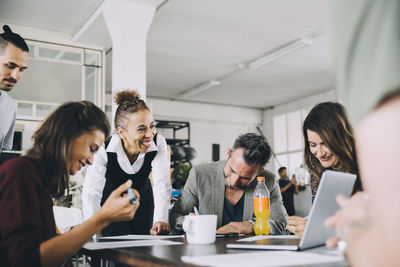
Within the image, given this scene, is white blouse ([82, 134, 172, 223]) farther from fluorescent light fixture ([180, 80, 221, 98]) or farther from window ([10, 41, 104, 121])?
fluorescent light fixture ([180, 80, 221, 98])

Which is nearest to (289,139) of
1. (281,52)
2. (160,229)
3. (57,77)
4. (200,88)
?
(200,88)

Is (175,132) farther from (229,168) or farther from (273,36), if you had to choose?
(229,168)

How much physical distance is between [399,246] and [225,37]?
5.93 meters

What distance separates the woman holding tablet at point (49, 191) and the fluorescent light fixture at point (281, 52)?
18.2ft

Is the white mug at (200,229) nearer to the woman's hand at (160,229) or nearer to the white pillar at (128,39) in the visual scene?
the woman's hand at (160,229)

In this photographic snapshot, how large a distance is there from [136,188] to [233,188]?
57 centimetres

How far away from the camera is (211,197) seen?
6.96 ft

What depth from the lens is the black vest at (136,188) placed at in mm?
2129

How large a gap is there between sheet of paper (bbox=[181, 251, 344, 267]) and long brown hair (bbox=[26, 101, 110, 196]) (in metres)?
0.50

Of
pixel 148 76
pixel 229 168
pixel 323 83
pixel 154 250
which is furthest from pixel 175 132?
pixel 154 250

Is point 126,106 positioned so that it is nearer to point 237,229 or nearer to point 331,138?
point 237,229

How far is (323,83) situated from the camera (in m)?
8.95

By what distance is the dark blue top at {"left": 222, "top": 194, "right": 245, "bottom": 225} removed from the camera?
214 cm

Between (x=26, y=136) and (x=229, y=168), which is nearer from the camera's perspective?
(x=229, y=168)
